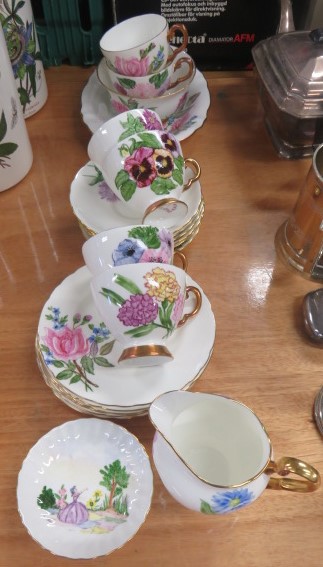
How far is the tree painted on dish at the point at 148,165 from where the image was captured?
599 mm

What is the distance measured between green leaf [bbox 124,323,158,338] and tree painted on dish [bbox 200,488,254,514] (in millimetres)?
164

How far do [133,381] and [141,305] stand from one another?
0.08 m

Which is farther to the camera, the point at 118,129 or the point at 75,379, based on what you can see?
the point at 118,129

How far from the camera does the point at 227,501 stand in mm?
388

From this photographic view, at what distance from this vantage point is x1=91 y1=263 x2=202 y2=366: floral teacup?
481 mm

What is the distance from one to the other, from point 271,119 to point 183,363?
1.42 ft

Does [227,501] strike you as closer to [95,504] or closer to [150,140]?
[95,504]

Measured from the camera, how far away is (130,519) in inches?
17.4

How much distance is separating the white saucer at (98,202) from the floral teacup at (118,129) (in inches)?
1.8

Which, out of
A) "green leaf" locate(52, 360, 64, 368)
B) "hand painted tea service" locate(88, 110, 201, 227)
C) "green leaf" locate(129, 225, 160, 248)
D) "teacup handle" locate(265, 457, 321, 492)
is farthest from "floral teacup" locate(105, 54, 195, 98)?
"teacup handle" locate(265, 457, 321, 492)

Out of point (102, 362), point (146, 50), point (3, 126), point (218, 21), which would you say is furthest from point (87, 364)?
point (218, 21)

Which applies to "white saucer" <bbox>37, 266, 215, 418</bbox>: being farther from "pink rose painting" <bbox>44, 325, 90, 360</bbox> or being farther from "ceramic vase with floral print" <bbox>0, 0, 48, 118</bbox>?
"ceramic vase with floral print" <bbox>0, 0, 48, 118</bbox>

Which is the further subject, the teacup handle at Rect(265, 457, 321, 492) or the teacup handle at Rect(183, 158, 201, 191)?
the teacup handle at Rect(183, 158, 201, 191)

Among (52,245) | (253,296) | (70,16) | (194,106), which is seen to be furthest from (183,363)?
(70,16)
